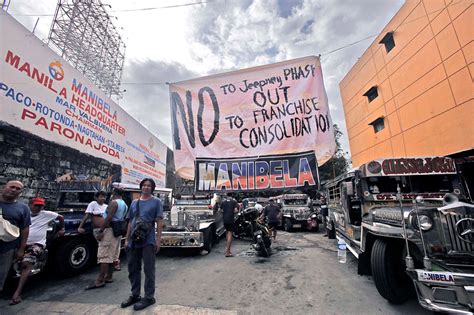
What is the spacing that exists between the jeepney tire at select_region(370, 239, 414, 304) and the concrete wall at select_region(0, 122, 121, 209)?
7105 mm

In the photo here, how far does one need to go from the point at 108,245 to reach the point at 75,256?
1.24 meters

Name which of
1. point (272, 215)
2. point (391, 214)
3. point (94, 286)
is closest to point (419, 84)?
point (272, 215)

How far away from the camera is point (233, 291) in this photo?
3.70 metres

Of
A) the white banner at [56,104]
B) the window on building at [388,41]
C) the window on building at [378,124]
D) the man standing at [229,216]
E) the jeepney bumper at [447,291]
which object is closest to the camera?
the jeepney bumper at [447,291]

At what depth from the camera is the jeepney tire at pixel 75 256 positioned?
435 centimetres

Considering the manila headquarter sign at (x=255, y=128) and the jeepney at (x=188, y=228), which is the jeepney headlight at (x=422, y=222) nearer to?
the manila headquarter sign at (x=255, y=128)

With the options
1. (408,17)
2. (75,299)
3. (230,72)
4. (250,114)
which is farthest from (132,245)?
(408,17)

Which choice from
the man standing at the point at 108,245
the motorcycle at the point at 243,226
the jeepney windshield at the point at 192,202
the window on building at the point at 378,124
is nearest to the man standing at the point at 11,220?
the man standing at the point at 108,245

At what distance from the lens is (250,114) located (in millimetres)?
4309

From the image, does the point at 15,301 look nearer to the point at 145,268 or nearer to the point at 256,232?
the point at 145,268

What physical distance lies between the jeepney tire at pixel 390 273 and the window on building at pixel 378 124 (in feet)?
42.6

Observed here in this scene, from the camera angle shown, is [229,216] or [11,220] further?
[229,216]

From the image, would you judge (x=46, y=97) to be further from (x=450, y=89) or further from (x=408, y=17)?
(x=408, y=17)

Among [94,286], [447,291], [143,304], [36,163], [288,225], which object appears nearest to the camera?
[447,291]
